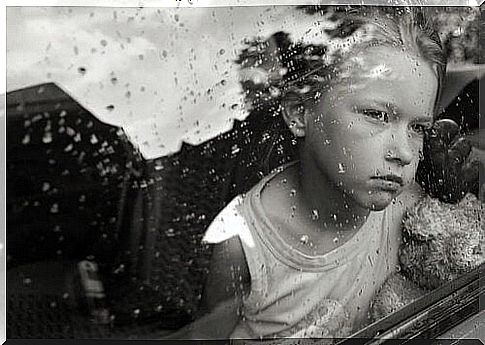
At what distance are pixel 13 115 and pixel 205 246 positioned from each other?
1.46 feet

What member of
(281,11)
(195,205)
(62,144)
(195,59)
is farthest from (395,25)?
(62,144)

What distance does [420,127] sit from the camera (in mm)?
1692

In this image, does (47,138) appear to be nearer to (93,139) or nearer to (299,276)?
(93,139)

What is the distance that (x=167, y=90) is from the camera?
150 centimetres

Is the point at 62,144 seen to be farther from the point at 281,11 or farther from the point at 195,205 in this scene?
the point at 281,11

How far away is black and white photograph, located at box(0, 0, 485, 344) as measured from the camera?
146cm

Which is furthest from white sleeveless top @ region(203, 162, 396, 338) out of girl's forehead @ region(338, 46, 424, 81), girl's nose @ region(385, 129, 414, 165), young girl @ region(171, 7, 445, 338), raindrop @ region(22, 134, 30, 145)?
raindrop @ region(22, 134, 30, 145)

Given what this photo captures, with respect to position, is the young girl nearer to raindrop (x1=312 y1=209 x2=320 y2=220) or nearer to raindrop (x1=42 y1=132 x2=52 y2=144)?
raindrop (x1=312 y1=209 x2=320 y2=220)

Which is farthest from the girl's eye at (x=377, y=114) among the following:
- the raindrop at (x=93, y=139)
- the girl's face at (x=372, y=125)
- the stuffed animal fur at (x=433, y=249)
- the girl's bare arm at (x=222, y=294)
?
the raindrop at (x=93, y=139)

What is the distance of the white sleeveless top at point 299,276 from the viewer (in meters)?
1.57

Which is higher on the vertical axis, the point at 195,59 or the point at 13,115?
the point at 195,59

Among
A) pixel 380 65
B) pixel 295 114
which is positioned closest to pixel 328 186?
pixel 295 114

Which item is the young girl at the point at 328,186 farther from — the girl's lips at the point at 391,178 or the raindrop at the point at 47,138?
the raindrop at the point at 47,138

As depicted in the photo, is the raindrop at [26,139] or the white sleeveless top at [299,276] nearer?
the raindrop at [26,139]
